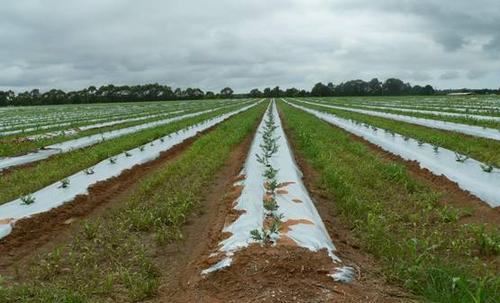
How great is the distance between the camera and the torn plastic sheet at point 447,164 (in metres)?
7.22

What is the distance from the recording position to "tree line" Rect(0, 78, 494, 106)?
274ft

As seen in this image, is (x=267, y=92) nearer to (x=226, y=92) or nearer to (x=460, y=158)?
(x=226, y=92)

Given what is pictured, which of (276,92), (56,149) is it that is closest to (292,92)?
(276,92)

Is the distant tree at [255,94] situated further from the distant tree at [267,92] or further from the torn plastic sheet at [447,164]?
the torn plastic sheet at [447,164]

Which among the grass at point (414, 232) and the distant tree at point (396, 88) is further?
the distant tree at point (396, 88)

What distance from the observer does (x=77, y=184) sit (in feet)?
27.5

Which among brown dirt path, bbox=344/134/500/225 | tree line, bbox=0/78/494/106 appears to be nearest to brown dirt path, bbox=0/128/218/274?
brown dirt path, bbox=344/134/500/225

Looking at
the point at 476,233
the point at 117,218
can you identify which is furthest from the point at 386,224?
the point at 117,218

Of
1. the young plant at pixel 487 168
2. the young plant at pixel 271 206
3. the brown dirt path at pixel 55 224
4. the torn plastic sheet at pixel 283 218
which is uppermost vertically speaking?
the young plant at pixel 487 168

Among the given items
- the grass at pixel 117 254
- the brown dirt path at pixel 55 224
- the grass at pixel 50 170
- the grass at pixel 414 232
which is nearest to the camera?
the grass at pixel 414 232

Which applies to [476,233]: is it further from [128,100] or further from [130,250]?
[128,100]

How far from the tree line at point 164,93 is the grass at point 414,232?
77.6 meters

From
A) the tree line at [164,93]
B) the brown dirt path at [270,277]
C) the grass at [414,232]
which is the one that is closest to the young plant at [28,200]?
the brown dirt path at [270,277]

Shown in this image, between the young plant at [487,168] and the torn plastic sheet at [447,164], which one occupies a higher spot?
the young plant at [487,168]
